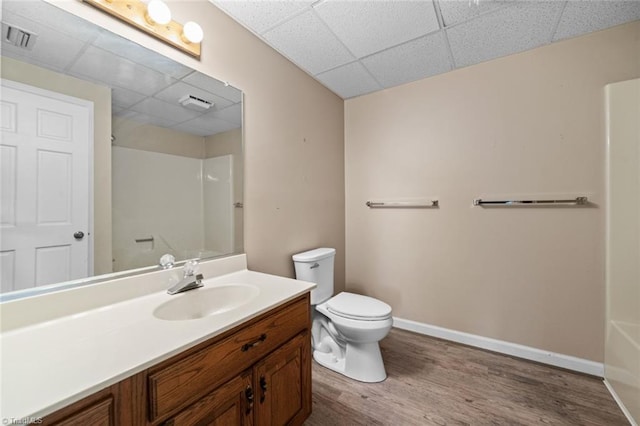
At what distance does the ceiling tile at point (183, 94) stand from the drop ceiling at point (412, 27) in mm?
512

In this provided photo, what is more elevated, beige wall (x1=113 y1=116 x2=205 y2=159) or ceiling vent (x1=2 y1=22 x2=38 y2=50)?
ceiling vent (x1=2 y1=22 x2=38 y2=50)

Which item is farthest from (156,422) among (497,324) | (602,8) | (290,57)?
(602,8)

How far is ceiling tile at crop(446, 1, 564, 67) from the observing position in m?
1.50

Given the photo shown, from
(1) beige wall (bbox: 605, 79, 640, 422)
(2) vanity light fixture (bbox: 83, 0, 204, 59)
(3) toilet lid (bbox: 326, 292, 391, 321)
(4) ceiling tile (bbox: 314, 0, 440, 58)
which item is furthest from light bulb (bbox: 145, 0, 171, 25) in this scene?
(1) beige wall (bbox: 605, 79, 640, 422)

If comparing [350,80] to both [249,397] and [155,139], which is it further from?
[249,397]

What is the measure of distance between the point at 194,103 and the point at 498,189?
2226 mm

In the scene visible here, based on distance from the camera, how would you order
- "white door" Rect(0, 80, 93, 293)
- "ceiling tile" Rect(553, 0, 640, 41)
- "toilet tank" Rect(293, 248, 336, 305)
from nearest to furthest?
"white door" Rect(0, 80, 93, 293)
"ceiling tile" Rect(553, 0, 640, 41)
"toilet tank" Rect(293, 248, 336, 305)

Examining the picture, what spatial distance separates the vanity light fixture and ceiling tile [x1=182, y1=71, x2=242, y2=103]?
0.11 m

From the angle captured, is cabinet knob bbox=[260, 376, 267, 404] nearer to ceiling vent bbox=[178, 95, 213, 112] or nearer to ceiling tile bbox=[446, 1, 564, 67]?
ceiling vent bbox=[178, 95, 213, 112]

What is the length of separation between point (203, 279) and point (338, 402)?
107cm

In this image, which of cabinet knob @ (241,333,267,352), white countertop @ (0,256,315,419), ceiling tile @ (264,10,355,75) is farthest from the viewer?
ceiling tile @ (264,10,355,75)

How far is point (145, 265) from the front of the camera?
1174mm

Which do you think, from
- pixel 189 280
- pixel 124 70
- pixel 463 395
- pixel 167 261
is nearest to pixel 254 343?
pixel 189 280

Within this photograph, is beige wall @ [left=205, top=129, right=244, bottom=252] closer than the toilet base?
Yes
